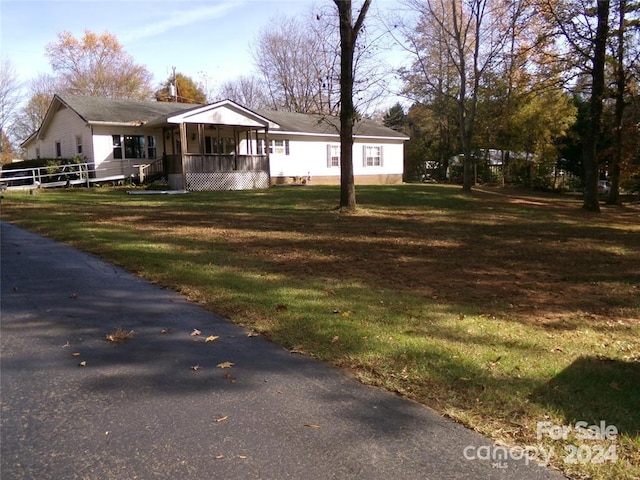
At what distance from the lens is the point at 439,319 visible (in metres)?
5.29

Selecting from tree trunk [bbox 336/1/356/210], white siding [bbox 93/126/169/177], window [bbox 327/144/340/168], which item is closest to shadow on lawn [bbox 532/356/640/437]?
tree trunk [bbox 336/1/356/210]

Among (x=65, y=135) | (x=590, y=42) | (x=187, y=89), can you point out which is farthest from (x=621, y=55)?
(x=187, y=89)

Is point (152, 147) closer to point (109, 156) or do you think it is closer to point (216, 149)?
point (109, 156)

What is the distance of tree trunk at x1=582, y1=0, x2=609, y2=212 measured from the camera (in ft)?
57.2

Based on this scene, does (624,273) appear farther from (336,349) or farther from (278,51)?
(278,51)

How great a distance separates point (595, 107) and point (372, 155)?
18.5m

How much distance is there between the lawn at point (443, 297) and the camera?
344 cm

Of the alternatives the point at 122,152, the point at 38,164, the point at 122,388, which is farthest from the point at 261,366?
the point at 38,164

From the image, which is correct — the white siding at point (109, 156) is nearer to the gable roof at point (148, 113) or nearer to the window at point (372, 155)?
the gable roof at point (148, 113)

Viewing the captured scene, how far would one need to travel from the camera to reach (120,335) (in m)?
4.66

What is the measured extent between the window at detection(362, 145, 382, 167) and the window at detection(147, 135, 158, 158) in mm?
14543

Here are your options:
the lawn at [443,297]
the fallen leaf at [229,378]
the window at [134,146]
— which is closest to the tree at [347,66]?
the lawn at [443,297]

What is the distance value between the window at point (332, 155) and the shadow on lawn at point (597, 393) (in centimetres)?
2944

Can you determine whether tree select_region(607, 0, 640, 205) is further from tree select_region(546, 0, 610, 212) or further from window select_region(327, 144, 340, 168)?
window select_region(327, 144, 340, 168)
